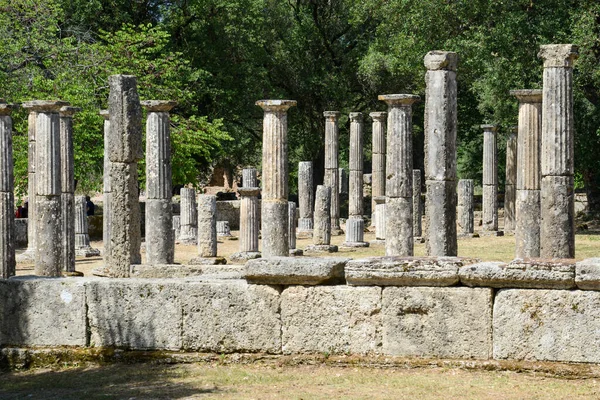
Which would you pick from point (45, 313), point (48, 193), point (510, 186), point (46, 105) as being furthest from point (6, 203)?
point (510, 186)

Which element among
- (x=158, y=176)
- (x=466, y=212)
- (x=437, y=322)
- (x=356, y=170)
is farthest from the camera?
(x=356, y=170)

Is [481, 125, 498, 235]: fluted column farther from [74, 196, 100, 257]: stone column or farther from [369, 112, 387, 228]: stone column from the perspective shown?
[74, 196, 100, 257]: stone column

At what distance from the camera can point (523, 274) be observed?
33.0 ft

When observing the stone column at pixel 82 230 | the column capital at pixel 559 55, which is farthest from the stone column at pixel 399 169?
the stone column at pixel 82 230

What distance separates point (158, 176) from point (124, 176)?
12.3ft

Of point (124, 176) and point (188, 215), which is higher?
point (124, 176)

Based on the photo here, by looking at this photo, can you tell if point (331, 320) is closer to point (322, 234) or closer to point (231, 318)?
point (231, 318)

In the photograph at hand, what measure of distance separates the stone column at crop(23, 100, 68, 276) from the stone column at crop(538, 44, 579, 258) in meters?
8.44

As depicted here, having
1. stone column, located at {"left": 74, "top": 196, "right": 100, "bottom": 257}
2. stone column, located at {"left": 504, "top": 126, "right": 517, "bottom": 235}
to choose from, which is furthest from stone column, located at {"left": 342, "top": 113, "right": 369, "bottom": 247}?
stone column, located at {"left": 74, "top": 196, "right": 100, "bottom": 257}

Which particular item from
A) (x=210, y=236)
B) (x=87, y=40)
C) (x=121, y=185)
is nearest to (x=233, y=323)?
(x=121, y=185)

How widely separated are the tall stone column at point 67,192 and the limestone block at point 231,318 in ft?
33.1

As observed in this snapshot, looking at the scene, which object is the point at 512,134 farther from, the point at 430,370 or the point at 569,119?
the point at 430,370

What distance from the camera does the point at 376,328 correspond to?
10.5 m

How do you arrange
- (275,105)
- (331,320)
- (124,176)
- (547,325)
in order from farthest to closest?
(275,105) → (124,176) → (331,320) → (547,325)
